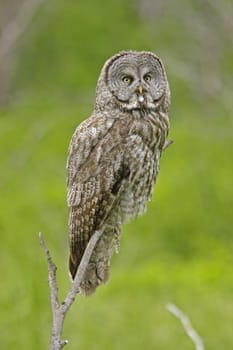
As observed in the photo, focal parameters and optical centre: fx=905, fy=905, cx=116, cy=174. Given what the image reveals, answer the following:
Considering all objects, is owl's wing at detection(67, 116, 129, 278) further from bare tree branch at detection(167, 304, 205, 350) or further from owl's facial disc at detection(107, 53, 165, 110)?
bare tree branch at detection(167, 304, 205, 350)

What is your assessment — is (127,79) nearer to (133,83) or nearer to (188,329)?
(133,83)

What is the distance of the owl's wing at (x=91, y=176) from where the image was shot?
320 centimetres

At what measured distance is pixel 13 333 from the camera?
6984 millimetres

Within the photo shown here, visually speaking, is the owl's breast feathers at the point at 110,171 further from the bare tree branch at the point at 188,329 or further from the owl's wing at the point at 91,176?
the bare tree branch at the point at 188,329

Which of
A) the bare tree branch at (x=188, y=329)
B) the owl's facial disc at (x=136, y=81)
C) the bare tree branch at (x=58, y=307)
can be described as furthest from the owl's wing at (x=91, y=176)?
the bare tree branch at (x=58, y=307)

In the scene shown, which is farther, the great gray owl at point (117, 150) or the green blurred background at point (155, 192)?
the green blurred background at point (155, 192)

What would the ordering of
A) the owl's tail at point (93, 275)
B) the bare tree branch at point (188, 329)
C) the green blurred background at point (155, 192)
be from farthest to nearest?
the green blurred background at point (155, 192) < the owl's tail at point (93, 275) < the bare tree branch at point (188, 329)

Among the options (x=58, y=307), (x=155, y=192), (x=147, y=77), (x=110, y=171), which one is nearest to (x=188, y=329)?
(x=110, y=171)

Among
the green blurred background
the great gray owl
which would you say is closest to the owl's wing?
the great gray owl

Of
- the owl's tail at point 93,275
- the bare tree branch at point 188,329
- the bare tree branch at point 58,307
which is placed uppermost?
the owl's tail at point 93,275

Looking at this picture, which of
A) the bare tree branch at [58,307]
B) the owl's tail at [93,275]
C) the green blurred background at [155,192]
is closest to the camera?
the bare tree branch at [58,307]

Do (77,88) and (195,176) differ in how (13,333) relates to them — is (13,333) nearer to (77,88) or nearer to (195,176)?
(195,176)

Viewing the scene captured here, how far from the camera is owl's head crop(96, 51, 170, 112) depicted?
10.5ft

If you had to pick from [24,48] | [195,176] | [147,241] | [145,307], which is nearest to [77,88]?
[24,48]
